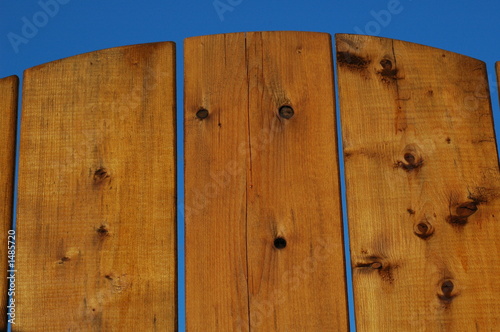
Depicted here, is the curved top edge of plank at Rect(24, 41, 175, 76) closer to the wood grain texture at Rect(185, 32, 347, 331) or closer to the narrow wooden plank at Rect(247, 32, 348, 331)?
the wood grain texture at Rect(185, 32, 347, 331)

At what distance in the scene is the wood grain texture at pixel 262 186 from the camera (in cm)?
153

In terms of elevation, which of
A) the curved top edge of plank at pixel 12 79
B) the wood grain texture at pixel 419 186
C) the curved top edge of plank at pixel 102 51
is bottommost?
the wood grain texture at pixel 419 186

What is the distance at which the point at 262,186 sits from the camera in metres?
1.59

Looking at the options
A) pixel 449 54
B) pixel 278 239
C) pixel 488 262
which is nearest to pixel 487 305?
pixel 488 262

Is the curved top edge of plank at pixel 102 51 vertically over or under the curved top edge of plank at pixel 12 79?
over

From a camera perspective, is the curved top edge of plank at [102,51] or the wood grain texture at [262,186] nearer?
the wood grain texture at [262,186]

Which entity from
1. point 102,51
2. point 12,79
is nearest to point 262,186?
point 102,51

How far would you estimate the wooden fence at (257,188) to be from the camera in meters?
1.53

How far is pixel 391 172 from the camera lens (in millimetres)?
1604

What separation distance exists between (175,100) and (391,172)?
1.64ft

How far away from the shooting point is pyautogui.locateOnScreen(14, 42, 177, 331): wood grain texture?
1541 millimetres

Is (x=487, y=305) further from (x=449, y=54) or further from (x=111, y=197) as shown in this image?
(x=111, y=197)

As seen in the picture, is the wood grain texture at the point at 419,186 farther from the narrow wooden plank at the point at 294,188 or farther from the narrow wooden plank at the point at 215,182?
the narrow wooden plank at the point at 215,182

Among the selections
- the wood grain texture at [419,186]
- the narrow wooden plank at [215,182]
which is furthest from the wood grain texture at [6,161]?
the wood grain texture at [419,186]
